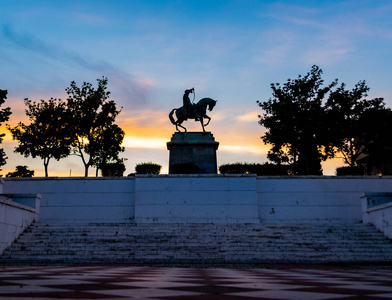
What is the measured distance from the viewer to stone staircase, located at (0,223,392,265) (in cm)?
1463

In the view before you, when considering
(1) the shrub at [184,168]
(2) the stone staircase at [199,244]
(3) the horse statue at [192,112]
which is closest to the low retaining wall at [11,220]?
(2) the stone staircase at [199,244]

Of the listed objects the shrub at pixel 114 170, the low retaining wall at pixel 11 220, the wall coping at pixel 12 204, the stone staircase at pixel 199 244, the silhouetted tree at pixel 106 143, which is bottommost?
the stone staircase at pixel 199 244

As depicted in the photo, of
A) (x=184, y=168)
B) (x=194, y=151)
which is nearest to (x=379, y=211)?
(x=184, y=168)

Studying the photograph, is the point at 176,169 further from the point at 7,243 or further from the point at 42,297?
the point at 42,297

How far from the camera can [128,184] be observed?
2305 centimetres

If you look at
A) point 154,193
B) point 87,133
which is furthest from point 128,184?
point 87,133

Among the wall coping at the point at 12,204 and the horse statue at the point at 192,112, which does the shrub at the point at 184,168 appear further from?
the wall coping at the point at 12,204

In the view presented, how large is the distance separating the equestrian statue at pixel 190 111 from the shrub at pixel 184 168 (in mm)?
3818

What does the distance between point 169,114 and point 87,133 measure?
1338 centimetres

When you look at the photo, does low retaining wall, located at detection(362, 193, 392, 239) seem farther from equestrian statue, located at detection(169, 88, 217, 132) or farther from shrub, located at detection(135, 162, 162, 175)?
shrub, located at detection(135, 162, 162, 175)

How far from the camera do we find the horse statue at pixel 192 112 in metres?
27.8

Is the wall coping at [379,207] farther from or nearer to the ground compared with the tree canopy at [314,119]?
nearer to the ground

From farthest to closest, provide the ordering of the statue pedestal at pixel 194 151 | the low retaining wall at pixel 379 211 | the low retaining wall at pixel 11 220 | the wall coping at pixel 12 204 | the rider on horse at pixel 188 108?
the rider on horse at pixel 188 108, the statue pedestal at pixel 194 151, the low retaining wall at pixel 379 211, the wall coping at pixel 12 204, the low retaining wall at pixel 11 220

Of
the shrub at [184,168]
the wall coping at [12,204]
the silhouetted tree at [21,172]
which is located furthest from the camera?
the silhouetted tree at [21,172]
